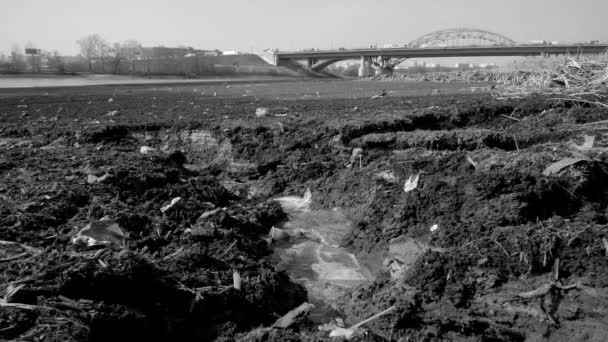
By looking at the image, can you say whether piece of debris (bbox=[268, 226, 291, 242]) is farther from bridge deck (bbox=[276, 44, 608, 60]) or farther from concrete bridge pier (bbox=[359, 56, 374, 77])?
concrete bridge pier (bbox=[359, 56, 374, 77])

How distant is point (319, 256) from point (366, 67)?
74.9 m

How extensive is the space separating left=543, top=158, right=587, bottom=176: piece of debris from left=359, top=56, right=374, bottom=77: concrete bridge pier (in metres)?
72.7

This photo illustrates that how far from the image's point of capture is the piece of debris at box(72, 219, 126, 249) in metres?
4.25

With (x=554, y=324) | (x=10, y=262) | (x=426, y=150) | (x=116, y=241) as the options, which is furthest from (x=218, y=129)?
(x=554, y=324)

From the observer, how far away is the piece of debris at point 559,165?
4871 millimetres

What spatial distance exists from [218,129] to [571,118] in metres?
7.09

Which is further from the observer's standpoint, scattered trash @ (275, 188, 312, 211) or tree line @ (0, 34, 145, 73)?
tree line @ (0, 34, 145, 73)

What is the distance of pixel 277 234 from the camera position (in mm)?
5879

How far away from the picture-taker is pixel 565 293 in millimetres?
3494

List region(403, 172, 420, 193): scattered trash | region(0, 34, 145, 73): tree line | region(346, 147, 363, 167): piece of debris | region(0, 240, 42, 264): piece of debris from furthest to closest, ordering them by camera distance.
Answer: region(0, 34, 145, 73): tree line → region(346, 147, 363, 167): piece of debris → region(403, 172, 420, 193): scattered trash → region(0, 240, 42, 264): piece of debris

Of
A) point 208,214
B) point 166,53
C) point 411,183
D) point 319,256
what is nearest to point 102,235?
point 208,214

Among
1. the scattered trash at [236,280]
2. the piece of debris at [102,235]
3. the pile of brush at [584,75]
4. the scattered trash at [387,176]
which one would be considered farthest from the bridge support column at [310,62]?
the scattered trash at [236,280]

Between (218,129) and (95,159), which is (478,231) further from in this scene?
(218,129)

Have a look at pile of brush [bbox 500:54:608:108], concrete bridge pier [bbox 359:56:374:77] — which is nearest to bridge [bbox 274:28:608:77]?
concrete bridge pier [bbox 359:56:374:77]
